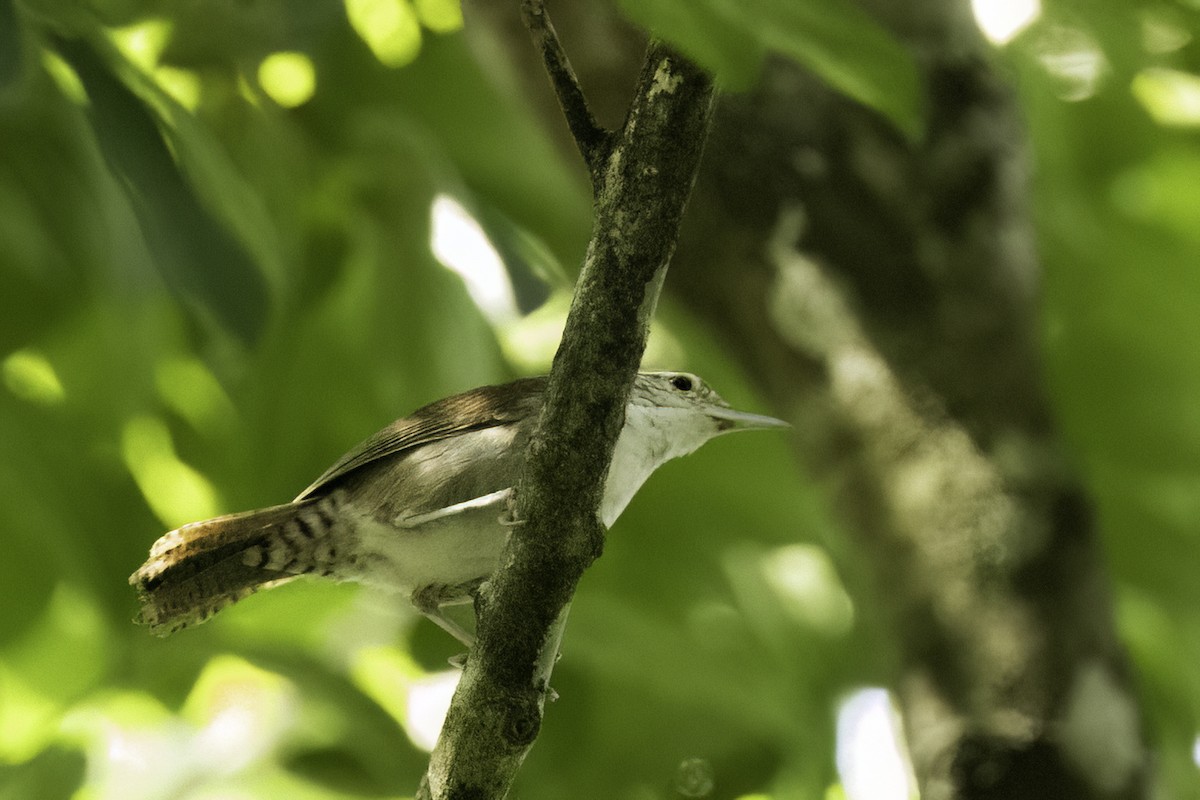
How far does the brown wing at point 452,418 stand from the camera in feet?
10.3

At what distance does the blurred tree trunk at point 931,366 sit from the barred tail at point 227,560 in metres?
1.69

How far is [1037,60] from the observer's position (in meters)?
3.91

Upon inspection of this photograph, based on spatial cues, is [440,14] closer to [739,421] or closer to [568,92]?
[739,421]

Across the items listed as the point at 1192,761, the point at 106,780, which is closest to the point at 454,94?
the point at 106,780

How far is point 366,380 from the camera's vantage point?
13.0ft

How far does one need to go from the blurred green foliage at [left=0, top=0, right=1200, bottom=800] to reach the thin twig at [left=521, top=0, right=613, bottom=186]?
3.93 feet

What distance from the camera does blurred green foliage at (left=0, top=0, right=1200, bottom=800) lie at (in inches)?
132

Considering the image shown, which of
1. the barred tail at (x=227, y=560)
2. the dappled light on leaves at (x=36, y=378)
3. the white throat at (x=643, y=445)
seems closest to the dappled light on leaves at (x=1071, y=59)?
the white throat at (x=643, y=445)

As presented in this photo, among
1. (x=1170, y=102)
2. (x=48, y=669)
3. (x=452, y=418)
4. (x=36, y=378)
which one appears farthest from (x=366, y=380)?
(x=1170, y=102)

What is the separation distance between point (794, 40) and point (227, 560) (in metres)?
1.80

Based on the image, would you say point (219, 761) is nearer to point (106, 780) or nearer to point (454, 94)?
point (106, 780)

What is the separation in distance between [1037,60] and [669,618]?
2.19 m

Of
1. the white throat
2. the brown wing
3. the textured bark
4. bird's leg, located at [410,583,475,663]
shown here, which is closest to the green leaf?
the textured bark

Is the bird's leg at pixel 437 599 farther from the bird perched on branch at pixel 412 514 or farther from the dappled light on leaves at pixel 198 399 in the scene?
the dappled light on leaves at pixel 198 399
